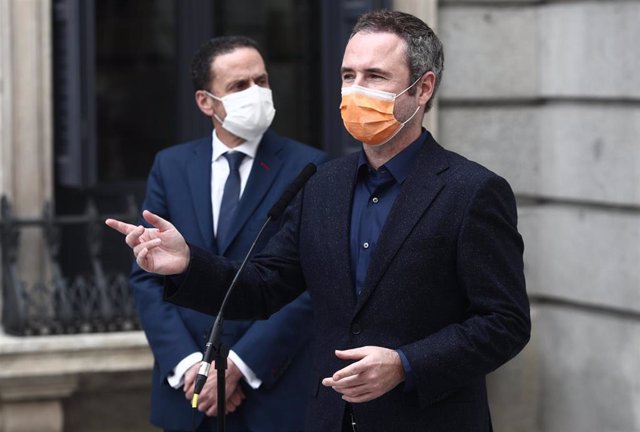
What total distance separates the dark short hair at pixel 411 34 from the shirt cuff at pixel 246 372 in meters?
1.48

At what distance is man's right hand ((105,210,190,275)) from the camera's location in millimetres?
3322

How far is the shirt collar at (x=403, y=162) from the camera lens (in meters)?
3.47

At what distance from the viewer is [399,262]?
3.36 meters

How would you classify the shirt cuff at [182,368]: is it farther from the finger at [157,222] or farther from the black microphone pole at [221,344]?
the finger at [157,222]

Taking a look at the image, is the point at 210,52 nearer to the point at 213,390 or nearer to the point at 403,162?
the point at 213,390

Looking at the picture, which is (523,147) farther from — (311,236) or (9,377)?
(311,236)

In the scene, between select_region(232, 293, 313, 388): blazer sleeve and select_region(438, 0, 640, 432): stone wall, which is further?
select_region(438, 0, 640, 432): stone wall

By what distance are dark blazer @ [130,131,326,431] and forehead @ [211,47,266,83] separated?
0.84 ft

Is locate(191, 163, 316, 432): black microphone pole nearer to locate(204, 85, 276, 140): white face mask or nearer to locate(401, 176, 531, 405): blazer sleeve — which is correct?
locate(401, 176, 531, 405): blazer sleeve

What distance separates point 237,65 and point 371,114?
5.26 ft

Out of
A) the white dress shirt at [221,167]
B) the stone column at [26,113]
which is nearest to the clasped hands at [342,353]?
the white dress shirt at [221,167]

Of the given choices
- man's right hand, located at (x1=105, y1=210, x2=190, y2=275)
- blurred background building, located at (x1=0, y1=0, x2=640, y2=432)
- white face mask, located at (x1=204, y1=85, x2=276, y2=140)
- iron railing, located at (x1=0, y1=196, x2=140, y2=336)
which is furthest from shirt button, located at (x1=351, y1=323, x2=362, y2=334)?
iron railing, located at (x1=0, y1=196, x2=140, y2=336)

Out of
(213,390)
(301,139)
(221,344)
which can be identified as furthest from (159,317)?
(301,139)

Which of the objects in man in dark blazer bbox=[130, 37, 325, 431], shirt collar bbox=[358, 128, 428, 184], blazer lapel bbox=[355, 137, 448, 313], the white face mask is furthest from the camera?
the white face mask
